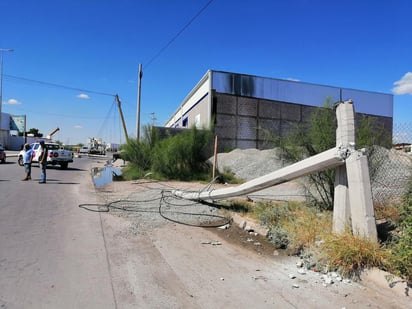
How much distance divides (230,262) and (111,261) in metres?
1.82

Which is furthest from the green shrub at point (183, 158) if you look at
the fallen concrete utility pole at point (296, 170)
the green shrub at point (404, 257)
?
the green shrub at point (404, 257)

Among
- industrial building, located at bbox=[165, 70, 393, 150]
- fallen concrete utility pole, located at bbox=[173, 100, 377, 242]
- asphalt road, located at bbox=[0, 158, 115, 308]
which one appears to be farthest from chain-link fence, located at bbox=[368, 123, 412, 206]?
industrial building, located at bbox=[165, 70, 393, 150]

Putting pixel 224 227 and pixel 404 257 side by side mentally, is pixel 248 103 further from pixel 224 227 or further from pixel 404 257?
pixel 404 257

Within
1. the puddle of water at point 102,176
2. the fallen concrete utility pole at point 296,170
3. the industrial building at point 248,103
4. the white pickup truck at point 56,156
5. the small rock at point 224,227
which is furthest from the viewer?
the industrial building at point 248,103

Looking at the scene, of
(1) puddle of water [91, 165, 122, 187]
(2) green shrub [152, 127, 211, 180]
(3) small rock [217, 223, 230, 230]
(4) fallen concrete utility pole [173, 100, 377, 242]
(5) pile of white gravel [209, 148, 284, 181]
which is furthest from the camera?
(2) green shrub [152, 127, 211, 180]

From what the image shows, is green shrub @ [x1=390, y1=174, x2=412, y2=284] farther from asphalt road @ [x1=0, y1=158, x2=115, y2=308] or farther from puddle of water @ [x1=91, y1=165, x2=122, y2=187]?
puddle of water @ [x1=91, y1=165, x2=122, y2=187]

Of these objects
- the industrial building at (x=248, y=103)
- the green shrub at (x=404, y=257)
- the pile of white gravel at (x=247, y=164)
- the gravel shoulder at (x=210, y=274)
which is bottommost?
the gravel shoulder at (x=210, y=274)

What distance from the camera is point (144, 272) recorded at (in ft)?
15.3

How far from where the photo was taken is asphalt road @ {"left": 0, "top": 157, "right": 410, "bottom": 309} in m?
3.82

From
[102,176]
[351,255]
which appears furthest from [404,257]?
[102,176]

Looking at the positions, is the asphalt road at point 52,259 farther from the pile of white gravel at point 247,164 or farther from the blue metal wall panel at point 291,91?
the blue metal wall panel at point 291,91

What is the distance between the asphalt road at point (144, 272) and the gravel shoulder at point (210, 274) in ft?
0.04

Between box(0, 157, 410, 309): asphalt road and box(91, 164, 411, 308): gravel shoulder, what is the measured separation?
0.01m

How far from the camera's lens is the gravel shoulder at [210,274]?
12.7 feet
